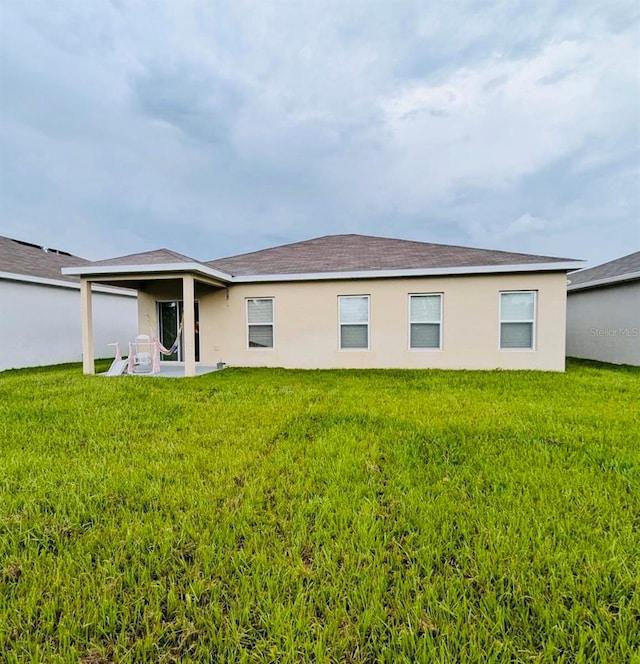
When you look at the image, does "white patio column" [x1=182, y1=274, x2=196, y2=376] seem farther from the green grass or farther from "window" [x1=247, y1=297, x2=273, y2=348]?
the green grass

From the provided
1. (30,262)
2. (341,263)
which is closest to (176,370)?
(341,263)

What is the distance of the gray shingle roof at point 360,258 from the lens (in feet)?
30.2

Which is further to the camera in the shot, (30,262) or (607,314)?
(30,262)

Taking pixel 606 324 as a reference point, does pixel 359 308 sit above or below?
above

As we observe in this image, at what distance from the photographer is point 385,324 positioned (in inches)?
369

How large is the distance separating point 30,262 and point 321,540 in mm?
15493

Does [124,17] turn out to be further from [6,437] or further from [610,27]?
[610,27]

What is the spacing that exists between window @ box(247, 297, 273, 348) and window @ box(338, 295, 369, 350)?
2.12m

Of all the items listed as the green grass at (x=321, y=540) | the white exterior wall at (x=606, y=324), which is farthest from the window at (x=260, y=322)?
the white exterior wall at (x=606, y=324)

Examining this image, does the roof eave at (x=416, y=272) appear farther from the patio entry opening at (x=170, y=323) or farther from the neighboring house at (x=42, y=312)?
the neighboring house at (x=42, y=312)

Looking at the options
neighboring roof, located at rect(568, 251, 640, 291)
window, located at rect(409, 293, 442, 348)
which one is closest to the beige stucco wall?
window, located at rect(409, 293, 442, 348)

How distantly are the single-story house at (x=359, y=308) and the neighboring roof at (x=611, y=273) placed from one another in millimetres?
3742

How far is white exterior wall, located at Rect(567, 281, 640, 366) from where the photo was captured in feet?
34.4

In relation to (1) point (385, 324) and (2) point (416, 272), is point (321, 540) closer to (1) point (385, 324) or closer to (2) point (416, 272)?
(1) point (385, 324)
